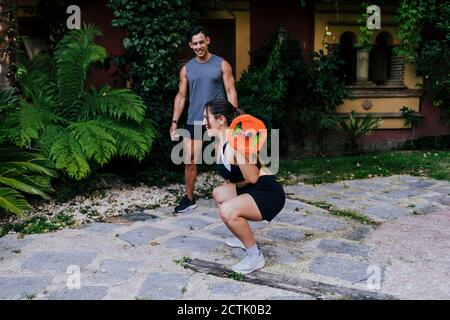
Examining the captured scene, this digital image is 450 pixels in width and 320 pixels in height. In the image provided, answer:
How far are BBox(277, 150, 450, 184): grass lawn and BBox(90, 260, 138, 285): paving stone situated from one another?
3.31 m

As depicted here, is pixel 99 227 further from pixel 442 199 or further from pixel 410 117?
pixel 410 117

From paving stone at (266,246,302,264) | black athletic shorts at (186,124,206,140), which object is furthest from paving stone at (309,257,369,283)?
black athletic shorts at (186,124,206,140)

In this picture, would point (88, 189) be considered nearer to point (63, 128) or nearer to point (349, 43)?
point (63, 128)

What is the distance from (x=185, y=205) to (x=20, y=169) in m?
1.69

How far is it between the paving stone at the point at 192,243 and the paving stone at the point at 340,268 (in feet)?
2.83

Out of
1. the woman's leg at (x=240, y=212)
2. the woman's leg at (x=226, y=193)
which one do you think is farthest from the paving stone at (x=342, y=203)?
the woman's leg at (x=240, y=212)

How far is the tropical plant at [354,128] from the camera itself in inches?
337

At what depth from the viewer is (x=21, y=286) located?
3492mm

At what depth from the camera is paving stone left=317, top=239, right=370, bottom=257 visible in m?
4.14

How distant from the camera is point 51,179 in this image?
5707 millimetres

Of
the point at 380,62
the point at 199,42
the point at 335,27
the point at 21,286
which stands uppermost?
the point at 335,27

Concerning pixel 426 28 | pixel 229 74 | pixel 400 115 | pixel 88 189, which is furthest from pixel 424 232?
pixel 426 28

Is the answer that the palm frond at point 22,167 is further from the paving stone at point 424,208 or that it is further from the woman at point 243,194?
the paving stone at point 424,208

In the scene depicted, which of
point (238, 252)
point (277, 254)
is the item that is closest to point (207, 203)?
point (238, 252)
